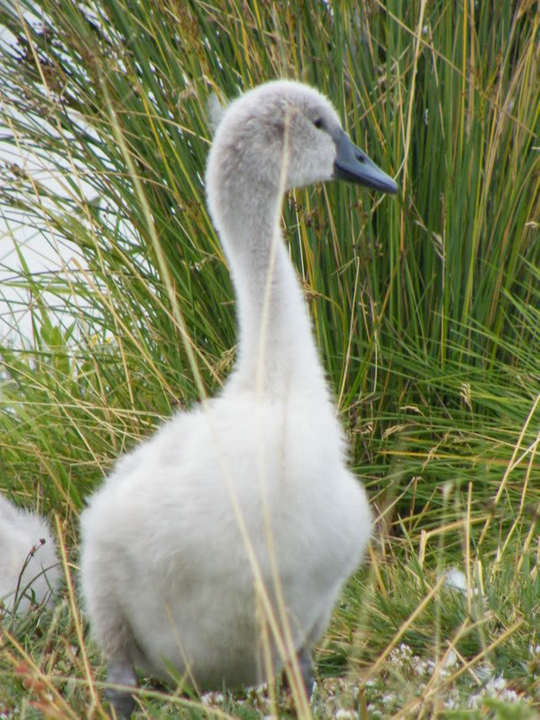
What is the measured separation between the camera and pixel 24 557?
3863 mm

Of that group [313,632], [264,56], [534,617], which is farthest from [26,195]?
[534,617]

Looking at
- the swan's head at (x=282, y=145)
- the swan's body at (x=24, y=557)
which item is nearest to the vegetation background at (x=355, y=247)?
the swan's body at (x=24, y=557)

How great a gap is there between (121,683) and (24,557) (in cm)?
110

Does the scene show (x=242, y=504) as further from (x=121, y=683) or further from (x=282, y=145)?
(x=282, y=145)

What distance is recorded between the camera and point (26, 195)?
454 centimetres

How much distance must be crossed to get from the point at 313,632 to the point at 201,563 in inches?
22.1

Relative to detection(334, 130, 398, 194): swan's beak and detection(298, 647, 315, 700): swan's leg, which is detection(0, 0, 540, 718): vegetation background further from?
detection(298, 647, 315, 700): swan's leg

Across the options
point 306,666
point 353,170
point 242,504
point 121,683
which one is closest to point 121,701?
point 121,683

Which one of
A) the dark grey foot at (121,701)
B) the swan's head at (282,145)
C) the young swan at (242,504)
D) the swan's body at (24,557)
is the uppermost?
the swan's head at (282,145)

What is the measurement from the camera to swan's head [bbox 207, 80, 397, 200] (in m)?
2.99

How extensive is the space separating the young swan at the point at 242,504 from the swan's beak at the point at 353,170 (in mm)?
296

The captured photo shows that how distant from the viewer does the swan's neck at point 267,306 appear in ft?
8.93

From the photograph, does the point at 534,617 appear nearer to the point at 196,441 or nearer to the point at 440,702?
the point at 440,702

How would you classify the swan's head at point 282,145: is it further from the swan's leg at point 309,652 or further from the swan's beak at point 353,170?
the swan's leg at point 309,652
